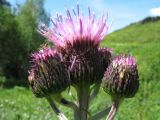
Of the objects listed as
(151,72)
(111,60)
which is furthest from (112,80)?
(151,72)

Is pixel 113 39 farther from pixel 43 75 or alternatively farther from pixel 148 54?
pixel 43 75

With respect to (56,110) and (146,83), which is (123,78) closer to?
(56,110)

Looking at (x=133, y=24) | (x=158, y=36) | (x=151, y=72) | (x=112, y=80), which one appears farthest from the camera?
(x=133, y=24)

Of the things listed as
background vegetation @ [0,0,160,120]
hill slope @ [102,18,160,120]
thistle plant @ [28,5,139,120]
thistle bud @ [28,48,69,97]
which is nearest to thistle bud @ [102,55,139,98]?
thistle plant @ [28,5,139,120]

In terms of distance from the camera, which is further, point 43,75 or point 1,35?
point 1,35

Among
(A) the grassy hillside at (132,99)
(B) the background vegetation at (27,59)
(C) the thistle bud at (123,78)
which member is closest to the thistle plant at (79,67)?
(C) the thistle bud at (123,78)

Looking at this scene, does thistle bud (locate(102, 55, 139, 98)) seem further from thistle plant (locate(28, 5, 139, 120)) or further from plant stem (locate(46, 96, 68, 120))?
plant stem (locate(46, 96, 68, 120))
